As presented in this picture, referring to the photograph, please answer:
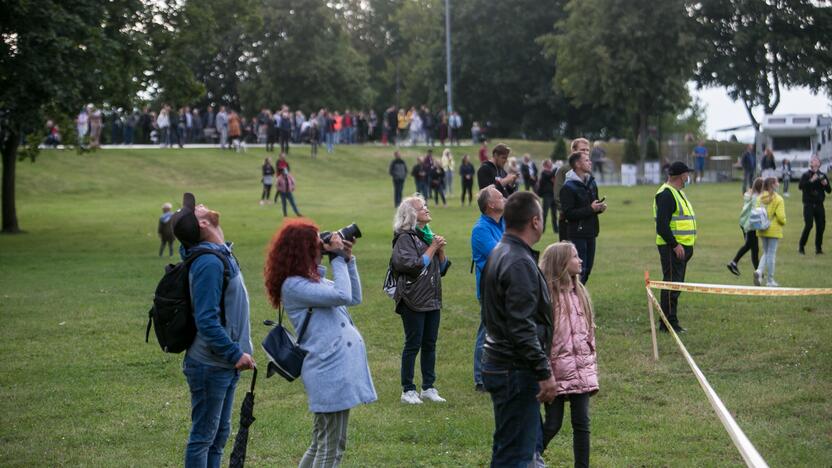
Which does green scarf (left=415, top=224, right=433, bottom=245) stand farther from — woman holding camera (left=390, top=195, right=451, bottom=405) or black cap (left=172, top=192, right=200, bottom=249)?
black cap (left=172, top=192, right=200, bottom=249)

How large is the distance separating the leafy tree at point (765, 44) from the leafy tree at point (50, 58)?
4390 cm

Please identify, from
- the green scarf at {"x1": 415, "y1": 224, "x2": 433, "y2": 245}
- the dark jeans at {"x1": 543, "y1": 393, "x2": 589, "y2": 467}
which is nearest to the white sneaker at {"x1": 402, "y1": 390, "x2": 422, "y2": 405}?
the green scarf at {"x1": 415, "y1": 224, "x2": 433, "y2": 245}

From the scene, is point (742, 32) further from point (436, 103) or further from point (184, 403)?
point (184, 403)

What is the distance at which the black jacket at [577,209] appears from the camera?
1288cm

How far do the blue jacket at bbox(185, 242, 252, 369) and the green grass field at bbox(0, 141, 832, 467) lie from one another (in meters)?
2.02

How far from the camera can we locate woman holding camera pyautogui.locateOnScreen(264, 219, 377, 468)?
6640 mm

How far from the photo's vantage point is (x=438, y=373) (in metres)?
11.4

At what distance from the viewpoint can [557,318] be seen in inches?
290

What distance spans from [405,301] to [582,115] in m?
69.0

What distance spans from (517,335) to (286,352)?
1.44 metres

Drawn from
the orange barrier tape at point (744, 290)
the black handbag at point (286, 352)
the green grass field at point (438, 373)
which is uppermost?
the black handbag at point (286, 352)

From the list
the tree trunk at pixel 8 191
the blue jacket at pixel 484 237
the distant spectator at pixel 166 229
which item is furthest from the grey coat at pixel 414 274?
the tree trunk at pixel 8 191

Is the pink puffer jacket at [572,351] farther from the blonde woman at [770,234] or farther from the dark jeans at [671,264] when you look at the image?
the blonde woman at [770,234]

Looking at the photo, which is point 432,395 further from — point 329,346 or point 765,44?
point 765,44
